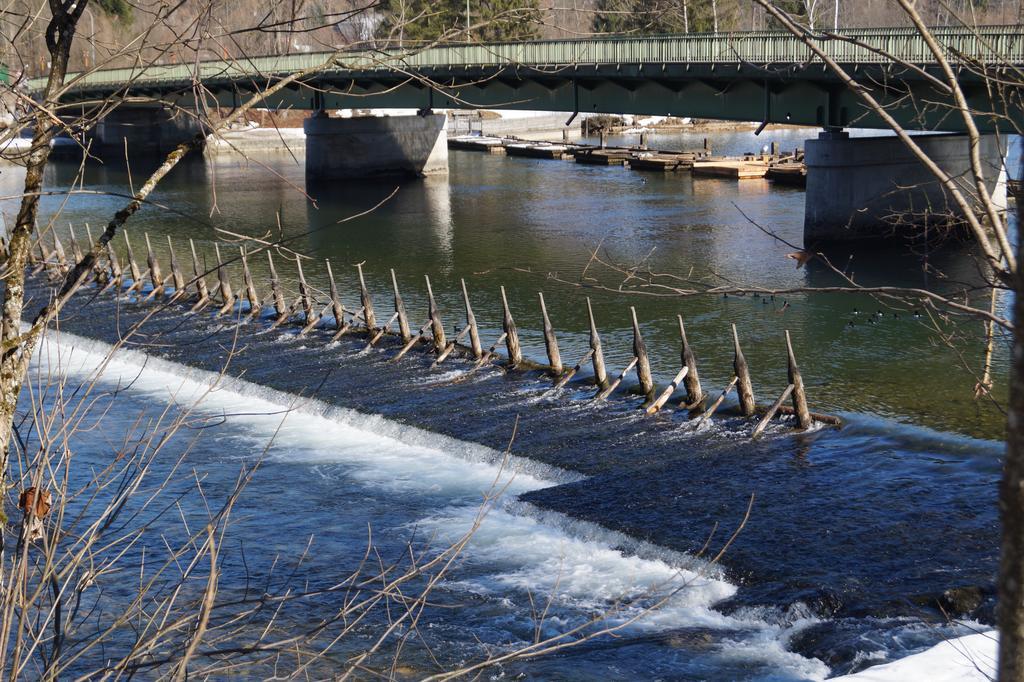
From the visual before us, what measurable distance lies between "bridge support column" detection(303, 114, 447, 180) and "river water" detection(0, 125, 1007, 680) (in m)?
33.4

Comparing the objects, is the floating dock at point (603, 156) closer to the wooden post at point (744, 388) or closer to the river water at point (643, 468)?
the river water at point (643, 468)

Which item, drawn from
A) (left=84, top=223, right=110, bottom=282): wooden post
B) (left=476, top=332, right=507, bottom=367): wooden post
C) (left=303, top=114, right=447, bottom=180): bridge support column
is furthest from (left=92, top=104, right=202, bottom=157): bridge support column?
(left=476, top=332, right=507, bottom=367): wooden post

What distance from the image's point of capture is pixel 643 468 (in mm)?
19000

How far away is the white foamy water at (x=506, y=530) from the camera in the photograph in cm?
1424

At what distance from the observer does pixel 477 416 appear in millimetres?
22047

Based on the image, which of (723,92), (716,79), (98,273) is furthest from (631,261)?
(98,273)

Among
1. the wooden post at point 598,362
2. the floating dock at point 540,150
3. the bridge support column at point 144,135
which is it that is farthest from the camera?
the bridge support column at point 144,135

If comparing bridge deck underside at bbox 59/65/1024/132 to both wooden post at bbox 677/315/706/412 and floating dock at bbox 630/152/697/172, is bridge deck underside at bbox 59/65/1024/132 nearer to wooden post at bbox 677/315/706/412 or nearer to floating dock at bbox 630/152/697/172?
wooden post at bbox 677/315/706/412

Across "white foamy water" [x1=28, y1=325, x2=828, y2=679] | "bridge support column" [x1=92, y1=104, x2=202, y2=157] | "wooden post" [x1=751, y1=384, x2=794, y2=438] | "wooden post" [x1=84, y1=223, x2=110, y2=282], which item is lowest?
"white foamy water" [x1=28, y1=325, x2=828, y2=679]

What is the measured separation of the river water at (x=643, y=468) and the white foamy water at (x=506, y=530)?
5cm

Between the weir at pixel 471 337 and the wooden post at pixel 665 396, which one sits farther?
the wooden post at pixel 665 396

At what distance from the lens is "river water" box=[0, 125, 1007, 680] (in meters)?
14.1

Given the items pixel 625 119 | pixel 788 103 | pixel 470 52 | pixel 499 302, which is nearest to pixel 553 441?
pixel 499 302

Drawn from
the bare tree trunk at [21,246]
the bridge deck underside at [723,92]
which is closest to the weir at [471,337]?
the bridge deck underside at [723,92]
